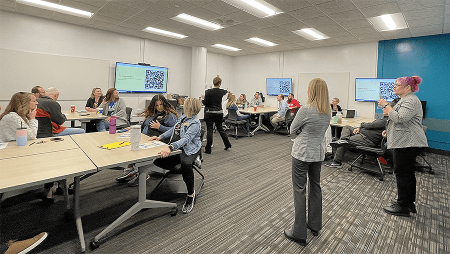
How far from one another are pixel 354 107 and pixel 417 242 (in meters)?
6.19

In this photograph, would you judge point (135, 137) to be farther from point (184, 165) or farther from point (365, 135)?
point (365, 135)

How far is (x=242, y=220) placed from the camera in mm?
2486

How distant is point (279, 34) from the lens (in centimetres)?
657

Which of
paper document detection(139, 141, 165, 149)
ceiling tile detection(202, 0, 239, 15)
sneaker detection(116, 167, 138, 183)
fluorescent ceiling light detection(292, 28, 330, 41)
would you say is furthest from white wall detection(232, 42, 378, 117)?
paper document detection(139, 141, 165, 149)

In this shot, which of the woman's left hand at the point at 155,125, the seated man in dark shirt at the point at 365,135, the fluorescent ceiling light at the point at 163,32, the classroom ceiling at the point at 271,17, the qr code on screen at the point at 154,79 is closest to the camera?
the woman's left hand at the point at 155,125

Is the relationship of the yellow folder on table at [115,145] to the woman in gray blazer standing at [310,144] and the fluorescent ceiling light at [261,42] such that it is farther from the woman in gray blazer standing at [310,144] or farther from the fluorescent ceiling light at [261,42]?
the fluorescent ceiling light at [261,42]

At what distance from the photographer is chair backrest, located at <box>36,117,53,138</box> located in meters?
3.22

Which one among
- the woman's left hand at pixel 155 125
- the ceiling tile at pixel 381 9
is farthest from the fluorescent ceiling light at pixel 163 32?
the ceiling tile at pixel 381 9

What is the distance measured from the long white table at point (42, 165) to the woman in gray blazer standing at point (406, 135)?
9.60 feet

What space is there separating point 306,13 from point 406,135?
11.0 feet

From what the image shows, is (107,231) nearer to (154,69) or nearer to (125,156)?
(125,156)

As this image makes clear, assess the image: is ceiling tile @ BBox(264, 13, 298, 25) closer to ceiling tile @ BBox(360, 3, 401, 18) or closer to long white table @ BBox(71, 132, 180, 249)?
ceiling tile @ BBox(360, 3, 401, 18)

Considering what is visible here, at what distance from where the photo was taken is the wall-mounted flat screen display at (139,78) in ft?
24.4

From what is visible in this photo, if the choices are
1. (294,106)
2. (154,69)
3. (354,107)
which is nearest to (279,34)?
(294,106)
